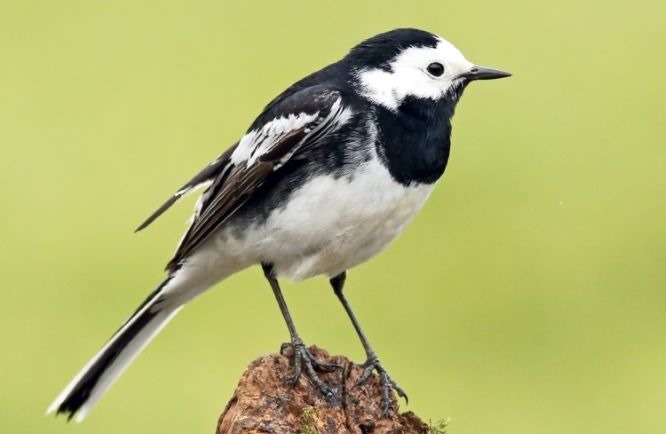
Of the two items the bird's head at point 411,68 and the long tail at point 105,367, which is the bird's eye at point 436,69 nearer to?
the bird's head at point 411,68

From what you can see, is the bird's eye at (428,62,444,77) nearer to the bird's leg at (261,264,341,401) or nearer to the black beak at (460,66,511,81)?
Answer: the black beak at (460,66,511,81)

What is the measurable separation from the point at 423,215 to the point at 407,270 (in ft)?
2.36

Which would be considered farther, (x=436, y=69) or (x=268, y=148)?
(x=436, y=69)

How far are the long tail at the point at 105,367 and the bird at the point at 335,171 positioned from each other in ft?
0.37

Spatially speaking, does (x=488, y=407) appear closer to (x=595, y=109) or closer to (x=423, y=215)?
(x=423, y=215)

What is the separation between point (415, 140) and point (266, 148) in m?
0.75

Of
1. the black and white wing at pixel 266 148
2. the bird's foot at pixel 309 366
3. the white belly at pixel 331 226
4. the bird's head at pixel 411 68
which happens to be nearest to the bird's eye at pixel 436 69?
the bird's head at pixel 411 68

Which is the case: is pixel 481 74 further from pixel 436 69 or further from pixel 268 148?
pixel 268 148

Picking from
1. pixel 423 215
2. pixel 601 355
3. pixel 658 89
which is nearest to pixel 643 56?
pixel 658 89

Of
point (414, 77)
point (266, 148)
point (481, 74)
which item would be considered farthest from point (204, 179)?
point (481, 74)

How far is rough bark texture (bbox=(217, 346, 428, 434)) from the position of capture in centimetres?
705

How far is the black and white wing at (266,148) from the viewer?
331 inches

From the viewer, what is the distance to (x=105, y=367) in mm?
9172

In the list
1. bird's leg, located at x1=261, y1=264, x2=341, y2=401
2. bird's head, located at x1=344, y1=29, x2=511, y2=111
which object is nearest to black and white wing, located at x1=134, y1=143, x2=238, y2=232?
bird's head, located at x1=344, y1=29, x2=511, y2=111
